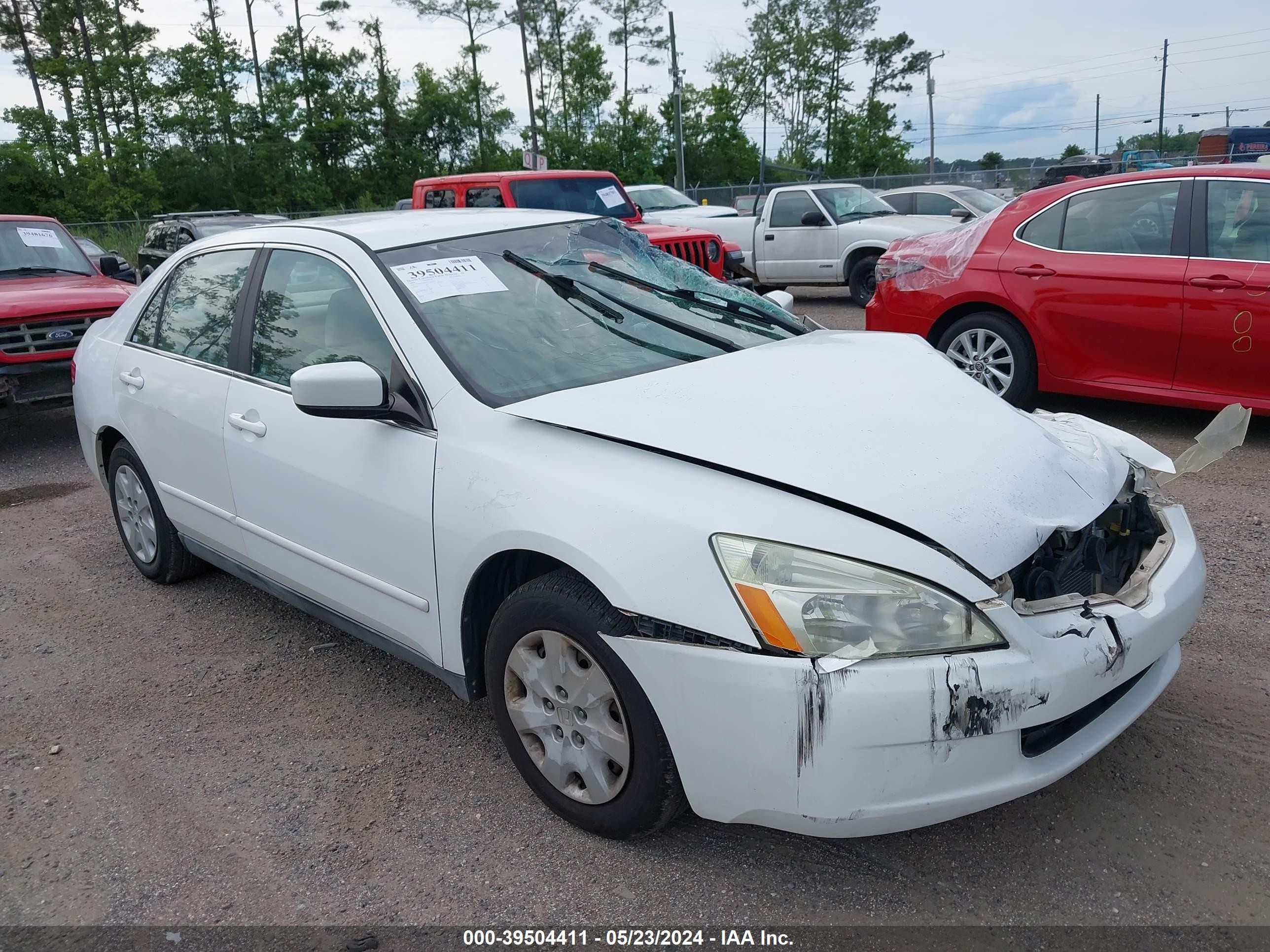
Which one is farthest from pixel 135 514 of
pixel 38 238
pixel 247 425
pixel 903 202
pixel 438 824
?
pixel 903 202

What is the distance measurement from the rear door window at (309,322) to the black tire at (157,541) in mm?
1178

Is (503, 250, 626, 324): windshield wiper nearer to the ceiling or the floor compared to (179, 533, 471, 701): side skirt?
nearer to the ceiling

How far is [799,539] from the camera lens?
2.22 metres

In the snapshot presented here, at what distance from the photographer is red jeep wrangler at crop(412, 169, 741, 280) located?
35.9 feet

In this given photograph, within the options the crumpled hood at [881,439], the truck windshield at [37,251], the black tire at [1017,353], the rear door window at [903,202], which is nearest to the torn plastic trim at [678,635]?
the crumpled hood at [881,439]

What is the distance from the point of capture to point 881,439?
8.40 feet

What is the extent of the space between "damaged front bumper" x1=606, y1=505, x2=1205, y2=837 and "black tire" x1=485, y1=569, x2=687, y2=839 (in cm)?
5

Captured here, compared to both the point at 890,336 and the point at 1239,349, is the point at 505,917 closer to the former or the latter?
the point at 890,336

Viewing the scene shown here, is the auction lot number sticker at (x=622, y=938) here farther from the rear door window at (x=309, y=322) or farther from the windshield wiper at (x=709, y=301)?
the windshield wiper at (x=709, y=301)

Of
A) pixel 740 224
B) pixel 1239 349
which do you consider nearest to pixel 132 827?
pixel 1239 349

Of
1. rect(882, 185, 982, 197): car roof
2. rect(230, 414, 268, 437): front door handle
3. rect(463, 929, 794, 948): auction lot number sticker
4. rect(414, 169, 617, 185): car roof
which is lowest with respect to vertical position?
rect(463, 929, 794, 948): auction lot number sticker

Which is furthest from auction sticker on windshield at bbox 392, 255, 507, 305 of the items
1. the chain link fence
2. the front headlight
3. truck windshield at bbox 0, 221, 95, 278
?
the chain link fence

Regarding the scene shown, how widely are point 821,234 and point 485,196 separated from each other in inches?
189

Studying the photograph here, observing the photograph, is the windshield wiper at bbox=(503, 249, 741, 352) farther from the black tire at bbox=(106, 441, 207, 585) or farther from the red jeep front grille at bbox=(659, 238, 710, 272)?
the red jeep front grille at bbox=(659, 238, 710, 272)
